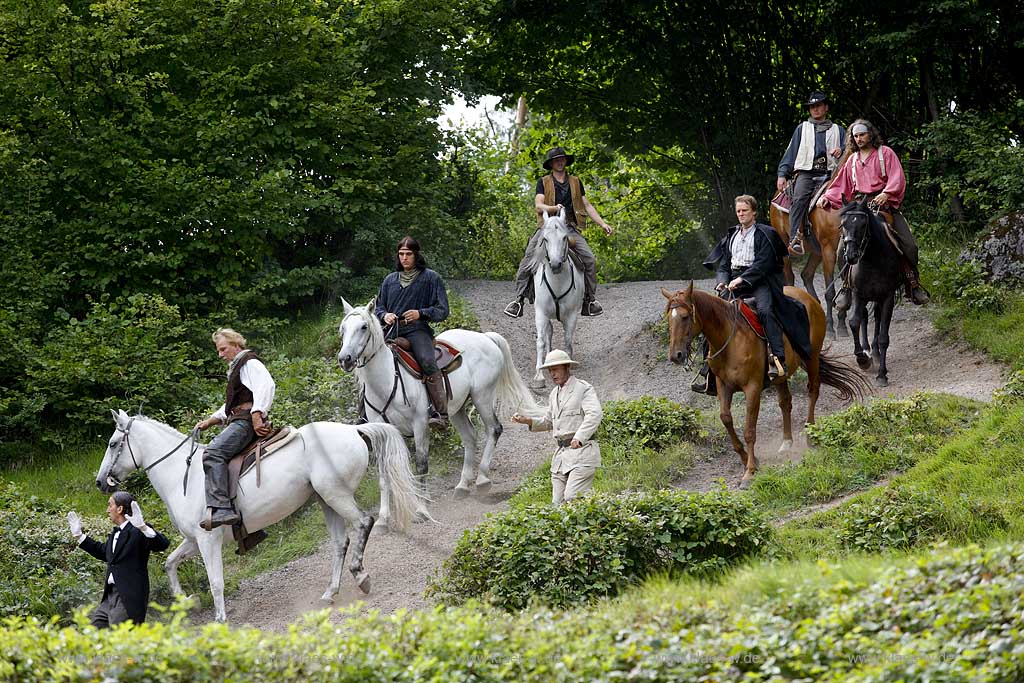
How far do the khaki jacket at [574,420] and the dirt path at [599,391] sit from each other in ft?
5.83

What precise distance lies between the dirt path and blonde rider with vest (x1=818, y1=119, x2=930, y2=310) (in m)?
1.38

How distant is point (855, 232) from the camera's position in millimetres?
15742

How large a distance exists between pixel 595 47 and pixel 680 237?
529 centimetres

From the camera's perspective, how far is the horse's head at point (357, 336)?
12.9 metres

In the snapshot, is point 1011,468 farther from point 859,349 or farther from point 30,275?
point 30,275

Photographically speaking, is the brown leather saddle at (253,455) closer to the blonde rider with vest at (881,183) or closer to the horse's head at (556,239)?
the horse's head at (556,239)

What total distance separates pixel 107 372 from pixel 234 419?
6.69 m

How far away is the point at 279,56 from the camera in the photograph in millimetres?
22359

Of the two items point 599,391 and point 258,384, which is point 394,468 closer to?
point 258,384

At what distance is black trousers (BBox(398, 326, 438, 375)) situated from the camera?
46.3 feet

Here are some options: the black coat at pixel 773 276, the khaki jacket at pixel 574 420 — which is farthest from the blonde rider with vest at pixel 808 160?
the khaki jacket at pixel 574 420

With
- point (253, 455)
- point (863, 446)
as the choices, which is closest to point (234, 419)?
point (253, 455)

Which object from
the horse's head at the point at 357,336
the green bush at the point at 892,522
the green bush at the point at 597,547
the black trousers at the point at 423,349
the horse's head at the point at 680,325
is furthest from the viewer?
the black trousers at the point at 423,349

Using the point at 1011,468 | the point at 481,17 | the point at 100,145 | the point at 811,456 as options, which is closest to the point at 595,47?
the point at 481,17
